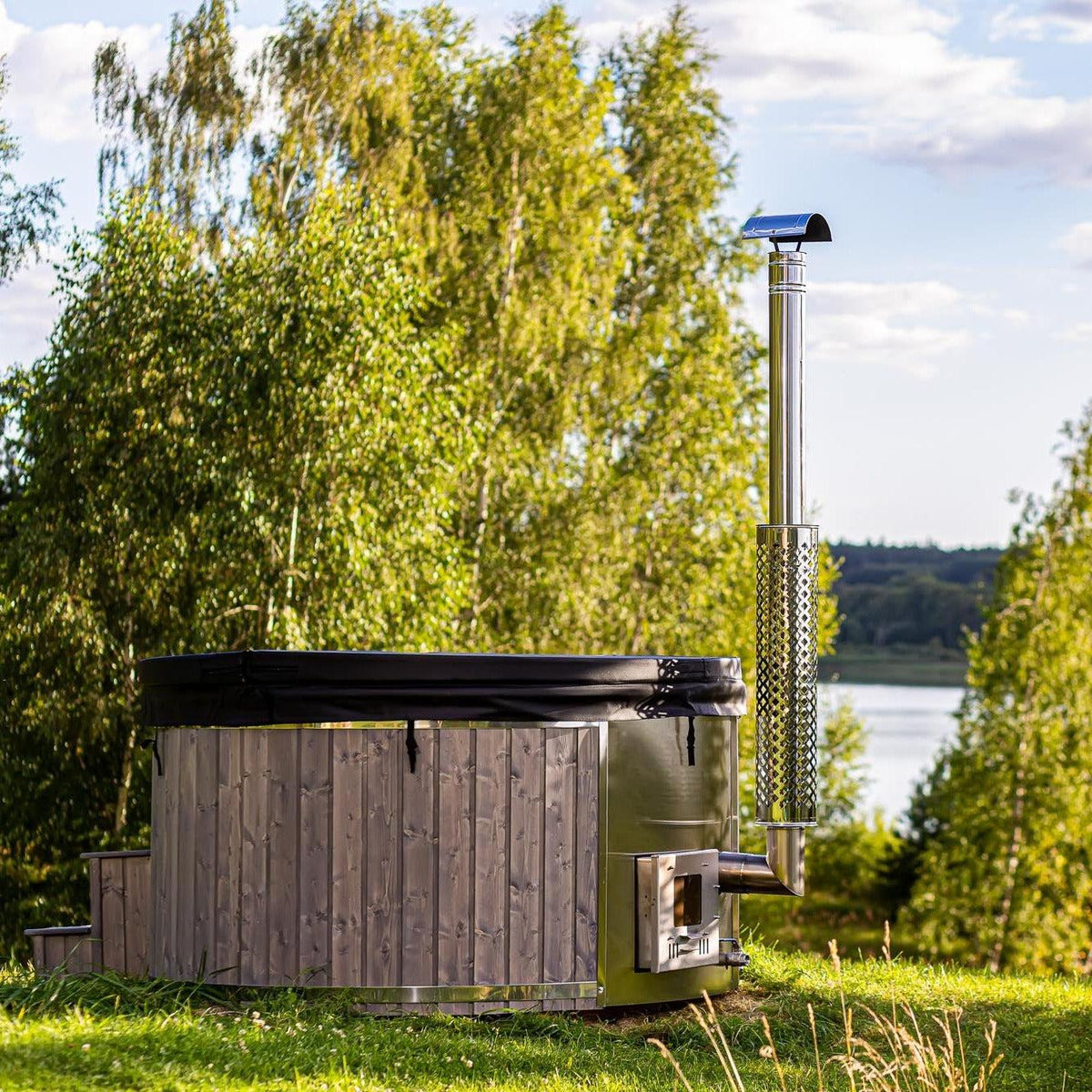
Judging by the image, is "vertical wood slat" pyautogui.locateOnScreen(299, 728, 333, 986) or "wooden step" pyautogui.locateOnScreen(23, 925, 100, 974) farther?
"wooden step" pyautogui.locateOnScreen(23, 925, 100, 974)

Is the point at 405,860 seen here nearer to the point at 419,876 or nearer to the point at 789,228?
the point at 419,876

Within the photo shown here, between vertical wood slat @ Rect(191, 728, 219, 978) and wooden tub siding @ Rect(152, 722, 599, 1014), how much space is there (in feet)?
0.04

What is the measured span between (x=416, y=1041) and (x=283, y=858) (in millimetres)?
1109

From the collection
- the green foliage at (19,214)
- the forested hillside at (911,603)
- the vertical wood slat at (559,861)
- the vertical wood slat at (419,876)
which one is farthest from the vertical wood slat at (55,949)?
the forested hillside at (911,603)

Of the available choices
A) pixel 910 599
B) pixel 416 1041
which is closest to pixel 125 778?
pixel 416 1041

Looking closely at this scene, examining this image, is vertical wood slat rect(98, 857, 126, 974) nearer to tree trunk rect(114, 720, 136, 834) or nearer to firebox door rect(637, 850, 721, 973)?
firebox door rect(637, 850, 721, 973)

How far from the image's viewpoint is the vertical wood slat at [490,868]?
6500 millimetres

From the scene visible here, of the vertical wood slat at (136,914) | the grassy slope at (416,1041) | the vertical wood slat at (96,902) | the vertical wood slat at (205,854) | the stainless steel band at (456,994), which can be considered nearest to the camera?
the grassy slope at (416,1041)

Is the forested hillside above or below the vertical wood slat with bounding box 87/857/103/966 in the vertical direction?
above

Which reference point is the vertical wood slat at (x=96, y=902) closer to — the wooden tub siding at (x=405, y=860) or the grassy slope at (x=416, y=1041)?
the grassy slope at (x=416, y=1041)

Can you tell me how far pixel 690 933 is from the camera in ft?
22.7

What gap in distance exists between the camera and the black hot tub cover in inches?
258

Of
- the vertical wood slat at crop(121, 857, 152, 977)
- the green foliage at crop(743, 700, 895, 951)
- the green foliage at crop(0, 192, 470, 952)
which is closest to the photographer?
the vertical wood slat at crop(121, 857, 152, 977)

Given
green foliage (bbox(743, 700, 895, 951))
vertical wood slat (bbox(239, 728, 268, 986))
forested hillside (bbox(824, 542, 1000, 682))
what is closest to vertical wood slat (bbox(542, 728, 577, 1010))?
vertical wood slat (bbox(239, 728, 268, 986))
